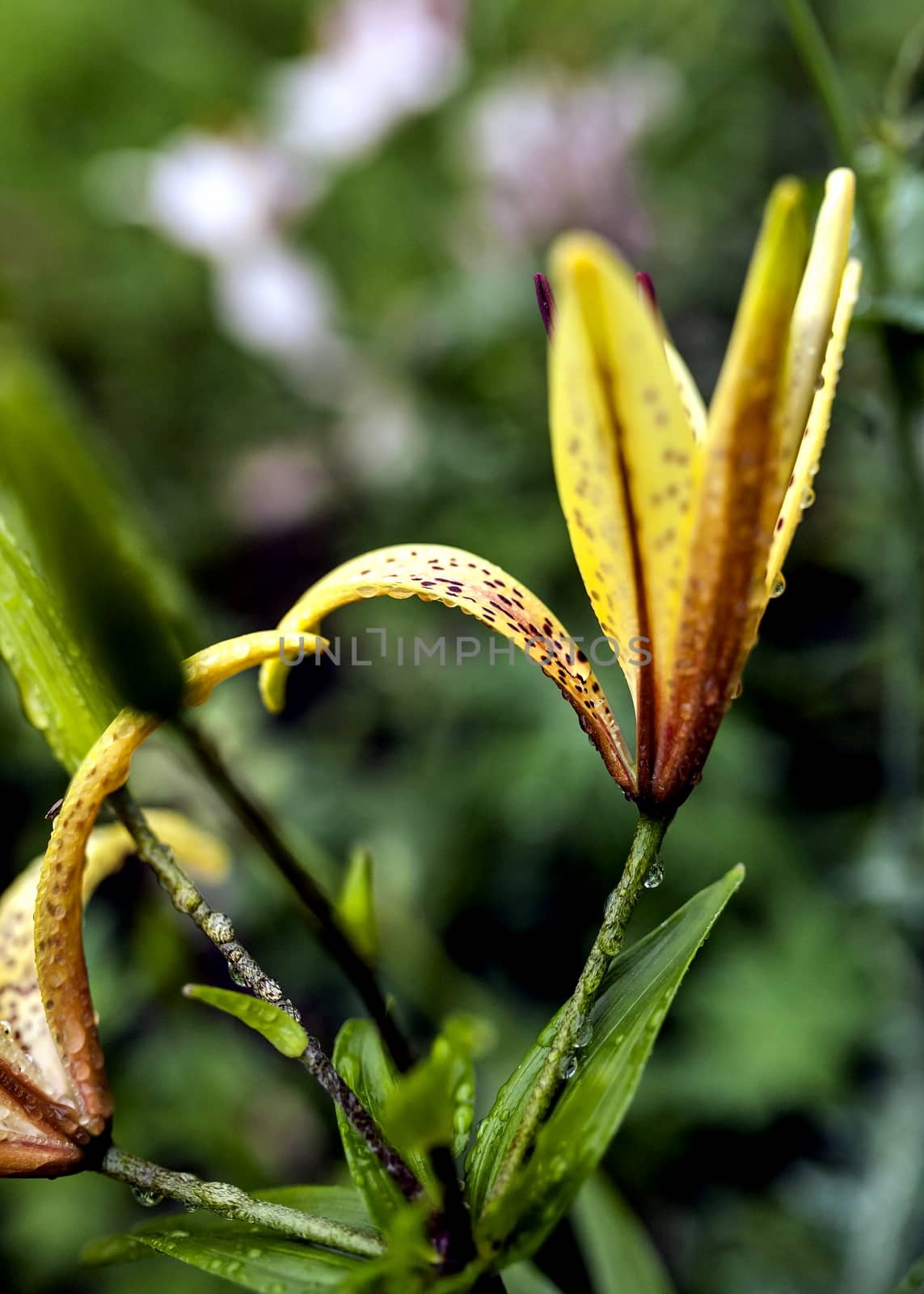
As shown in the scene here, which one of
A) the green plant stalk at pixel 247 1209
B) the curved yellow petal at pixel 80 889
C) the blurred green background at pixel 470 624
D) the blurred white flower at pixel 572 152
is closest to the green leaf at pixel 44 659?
the curved yellow petal at pixel 80 889

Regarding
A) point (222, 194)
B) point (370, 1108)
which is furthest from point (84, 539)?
point (222, 194)

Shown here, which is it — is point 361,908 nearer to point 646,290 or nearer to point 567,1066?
point 567,1066

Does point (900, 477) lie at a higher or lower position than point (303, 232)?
lower

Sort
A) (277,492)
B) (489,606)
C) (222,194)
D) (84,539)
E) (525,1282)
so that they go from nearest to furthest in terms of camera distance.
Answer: (84,539), (489,606), (525,1282), (222,194), (277,492)

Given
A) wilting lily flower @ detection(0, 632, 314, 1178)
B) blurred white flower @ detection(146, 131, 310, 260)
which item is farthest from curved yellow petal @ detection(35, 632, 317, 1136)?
blurred white flower @ detection(146, 131, 310, 260)

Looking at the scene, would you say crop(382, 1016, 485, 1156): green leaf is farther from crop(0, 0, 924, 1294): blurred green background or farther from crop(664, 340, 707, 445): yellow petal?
crop(0, 0, 924, 1294): blurred green background

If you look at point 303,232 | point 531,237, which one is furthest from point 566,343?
point 303,232

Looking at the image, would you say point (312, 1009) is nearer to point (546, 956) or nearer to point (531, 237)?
point (546, 956)

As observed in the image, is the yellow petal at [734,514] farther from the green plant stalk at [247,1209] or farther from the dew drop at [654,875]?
the green plant stalk at [247,1209]
